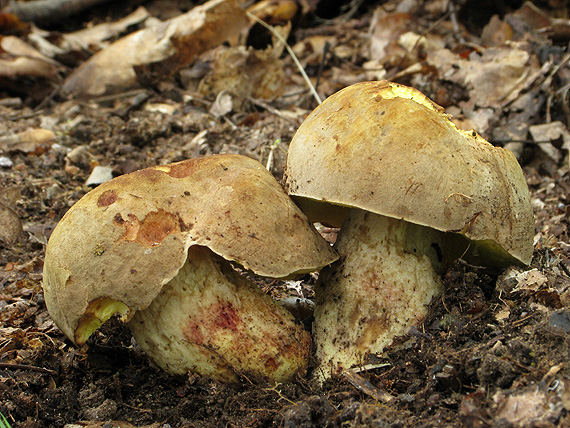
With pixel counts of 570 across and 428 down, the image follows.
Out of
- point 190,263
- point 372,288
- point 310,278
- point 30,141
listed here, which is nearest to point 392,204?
point 372,288

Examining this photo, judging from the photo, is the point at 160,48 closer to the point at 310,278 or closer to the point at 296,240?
the point at 310,278

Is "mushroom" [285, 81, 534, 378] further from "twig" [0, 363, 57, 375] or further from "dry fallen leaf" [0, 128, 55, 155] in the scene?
"dry fallen leaf" [0, 128, 55, 155]

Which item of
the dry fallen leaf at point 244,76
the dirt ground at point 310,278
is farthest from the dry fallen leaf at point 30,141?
the dry fallen leaf at point 244,76

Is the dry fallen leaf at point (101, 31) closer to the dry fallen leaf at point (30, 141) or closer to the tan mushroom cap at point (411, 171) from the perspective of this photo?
the dry fallen leaf at point (30, 141)

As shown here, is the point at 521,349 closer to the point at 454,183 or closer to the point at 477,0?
the point at 454,183

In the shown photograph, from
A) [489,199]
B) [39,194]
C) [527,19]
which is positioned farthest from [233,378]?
[527,19]

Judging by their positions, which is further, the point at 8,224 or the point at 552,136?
the point at 552,136

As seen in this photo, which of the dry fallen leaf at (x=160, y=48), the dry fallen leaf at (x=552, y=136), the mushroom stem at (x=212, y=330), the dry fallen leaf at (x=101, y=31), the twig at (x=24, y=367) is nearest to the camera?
the mushroom stem at (x=212, y=330)
